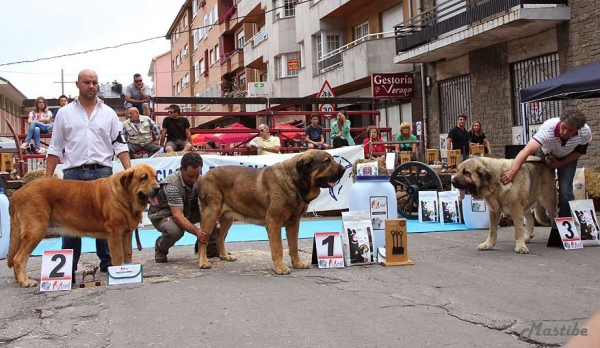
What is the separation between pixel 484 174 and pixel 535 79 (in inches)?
449

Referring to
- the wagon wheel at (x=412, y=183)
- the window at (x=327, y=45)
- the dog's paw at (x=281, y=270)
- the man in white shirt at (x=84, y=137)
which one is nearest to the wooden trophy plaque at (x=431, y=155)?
the wagon wheel at (x=412, y=183)

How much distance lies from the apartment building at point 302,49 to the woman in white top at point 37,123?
14.4 metres

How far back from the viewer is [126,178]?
6168 millimetres

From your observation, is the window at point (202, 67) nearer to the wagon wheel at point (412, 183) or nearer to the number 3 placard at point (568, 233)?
the wagon wheel at point (412, 183)

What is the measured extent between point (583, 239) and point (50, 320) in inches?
265

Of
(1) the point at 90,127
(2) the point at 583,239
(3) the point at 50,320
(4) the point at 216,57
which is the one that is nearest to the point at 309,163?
(1) the point at 90,127

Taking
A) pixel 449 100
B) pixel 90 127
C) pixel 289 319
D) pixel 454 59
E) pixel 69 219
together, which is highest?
pixel 454 59

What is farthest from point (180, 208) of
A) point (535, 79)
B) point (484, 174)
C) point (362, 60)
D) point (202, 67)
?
point (202, 67)

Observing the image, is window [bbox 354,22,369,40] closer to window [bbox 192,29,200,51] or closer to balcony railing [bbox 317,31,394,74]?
balcony railing [bbox 317,31,394,74]

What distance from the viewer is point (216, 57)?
52.6 metres

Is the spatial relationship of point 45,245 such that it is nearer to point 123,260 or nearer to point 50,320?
point 123,260

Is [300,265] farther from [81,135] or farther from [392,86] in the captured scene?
[392,86]

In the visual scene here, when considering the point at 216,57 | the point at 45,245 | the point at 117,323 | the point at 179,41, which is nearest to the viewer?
the point at 117,323

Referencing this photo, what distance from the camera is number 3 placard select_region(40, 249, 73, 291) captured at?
19.6 feet
